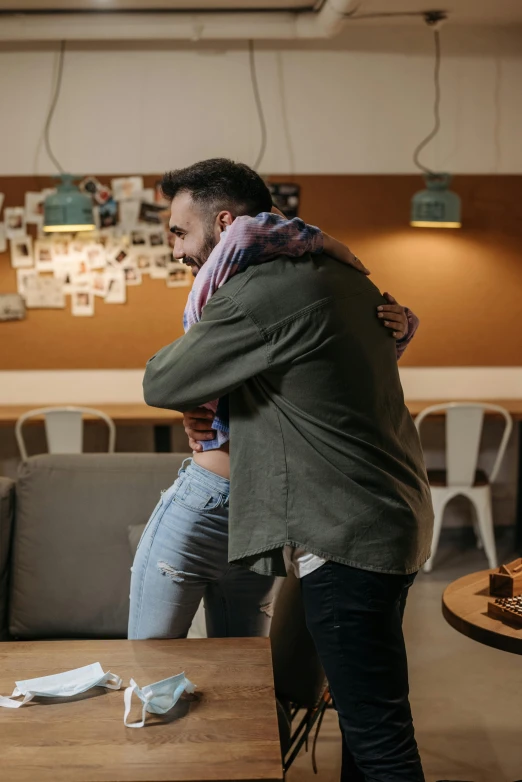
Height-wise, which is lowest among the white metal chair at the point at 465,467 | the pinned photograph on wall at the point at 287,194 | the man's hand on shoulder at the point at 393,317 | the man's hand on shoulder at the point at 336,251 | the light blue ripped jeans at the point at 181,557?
the white metal chair at the point at 465,467

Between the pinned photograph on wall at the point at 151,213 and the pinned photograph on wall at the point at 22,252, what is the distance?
28.7 inches

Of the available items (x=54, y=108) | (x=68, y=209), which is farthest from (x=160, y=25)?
(x=68, y=209)

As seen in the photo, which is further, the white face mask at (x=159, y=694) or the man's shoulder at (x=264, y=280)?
the man's shoulder at (x=264, y=280)

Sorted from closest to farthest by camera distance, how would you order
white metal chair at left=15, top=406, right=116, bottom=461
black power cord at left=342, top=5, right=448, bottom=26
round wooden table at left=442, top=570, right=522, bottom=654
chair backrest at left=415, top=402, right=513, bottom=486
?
round wooden table at left=442, top=570, right=522, bottom=654 < chair backrest at left=415, top=402, right=513, bottom=486 < white metal chair at left=15, top=406, right=116, bottom=461 < black power cord at left=342, top=5, right=448, bottom=26

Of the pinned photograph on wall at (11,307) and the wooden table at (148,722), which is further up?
the pinned photograph on wall at (11,307)

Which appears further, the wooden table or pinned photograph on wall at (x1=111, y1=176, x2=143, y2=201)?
pinned photograph on wall at (x1=111, y1=176, x2=143, y2=201)

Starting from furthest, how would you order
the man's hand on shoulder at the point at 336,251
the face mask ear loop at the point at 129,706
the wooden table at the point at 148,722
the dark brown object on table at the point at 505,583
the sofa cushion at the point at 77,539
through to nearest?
the sofa cushion at the point at 77,539
the dark brown object on table at the point at 505,583
the man's hand on shoulder at the point at 336,251
the face mask ear loop at the point at 129,706
the wooden table at the point at 148,722

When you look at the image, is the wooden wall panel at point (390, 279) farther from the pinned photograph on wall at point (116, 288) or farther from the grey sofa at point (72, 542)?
the grey sofa at point (72, 542)

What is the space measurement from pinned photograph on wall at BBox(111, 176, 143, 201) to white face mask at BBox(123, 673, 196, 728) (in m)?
4.38

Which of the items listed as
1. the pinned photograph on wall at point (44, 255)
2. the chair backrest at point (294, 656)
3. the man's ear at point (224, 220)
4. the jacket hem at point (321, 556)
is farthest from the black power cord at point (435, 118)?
the jacket hem at point (321, 556)

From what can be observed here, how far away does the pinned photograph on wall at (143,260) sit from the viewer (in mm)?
5555

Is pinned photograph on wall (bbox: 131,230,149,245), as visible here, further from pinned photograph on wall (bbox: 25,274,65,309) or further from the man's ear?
the man's ear

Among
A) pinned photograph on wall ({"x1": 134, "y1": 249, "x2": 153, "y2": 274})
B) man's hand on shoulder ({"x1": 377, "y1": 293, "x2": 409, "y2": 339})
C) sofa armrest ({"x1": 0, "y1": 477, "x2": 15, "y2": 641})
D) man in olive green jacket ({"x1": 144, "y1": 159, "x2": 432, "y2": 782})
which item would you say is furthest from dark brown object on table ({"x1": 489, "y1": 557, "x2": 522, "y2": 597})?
pinned photograph on wall ({"x1": 134, "y1": 249, "x2": 153, "y2": 274})

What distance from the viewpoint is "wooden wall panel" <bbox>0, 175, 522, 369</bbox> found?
5531 mm
